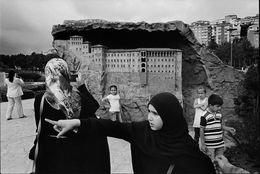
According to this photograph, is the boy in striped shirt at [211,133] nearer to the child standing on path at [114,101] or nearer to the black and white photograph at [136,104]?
the black and white photograph at [136,104]

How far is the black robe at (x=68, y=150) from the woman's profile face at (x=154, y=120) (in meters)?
0.57

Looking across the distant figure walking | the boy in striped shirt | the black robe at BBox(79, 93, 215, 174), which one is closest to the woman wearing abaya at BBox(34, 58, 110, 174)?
the black robe at BBox(79, 93, 215, 174)

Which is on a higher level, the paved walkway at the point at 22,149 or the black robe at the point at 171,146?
the black robe at the point at 171,146

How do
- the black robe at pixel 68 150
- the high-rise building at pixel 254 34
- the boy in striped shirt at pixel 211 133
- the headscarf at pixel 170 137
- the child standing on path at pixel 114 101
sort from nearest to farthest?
1. the headscarf at pixel 170 137
2. the black robe at pixel 68 150
3. the high-rise building at pixel 254 34
4. the boy in striped shirt at pixel 211 133
5. the child standing on path at pixel 114 101

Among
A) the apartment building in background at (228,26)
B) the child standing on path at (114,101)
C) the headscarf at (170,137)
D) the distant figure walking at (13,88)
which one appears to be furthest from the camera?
the distant figure walking at (13,88)

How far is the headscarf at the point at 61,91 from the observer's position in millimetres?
1870

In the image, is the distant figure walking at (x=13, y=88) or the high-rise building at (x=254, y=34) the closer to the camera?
the high-rise building at (x=254, y=34)

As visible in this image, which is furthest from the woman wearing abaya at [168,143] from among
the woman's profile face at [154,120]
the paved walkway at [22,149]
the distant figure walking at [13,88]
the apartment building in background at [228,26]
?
the distant figure walking at [13,88]

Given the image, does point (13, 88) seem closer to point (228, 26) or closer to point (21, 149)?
point (21, 149)

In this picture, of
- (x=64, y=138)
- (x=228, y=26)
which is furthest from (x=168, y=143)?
(x=228, y=26)

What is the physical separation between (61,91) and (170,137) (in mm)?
934

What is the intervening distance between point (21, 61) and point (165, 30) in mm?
4891

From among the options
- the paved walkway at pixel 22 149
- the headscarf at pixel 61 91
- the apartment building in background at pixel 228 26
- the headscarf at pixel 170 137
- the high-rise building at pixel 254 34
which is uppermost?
the apartment building in background at pixel 228 26

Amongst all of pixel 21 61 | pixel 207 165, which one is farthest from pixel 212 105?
pixel 21 61
